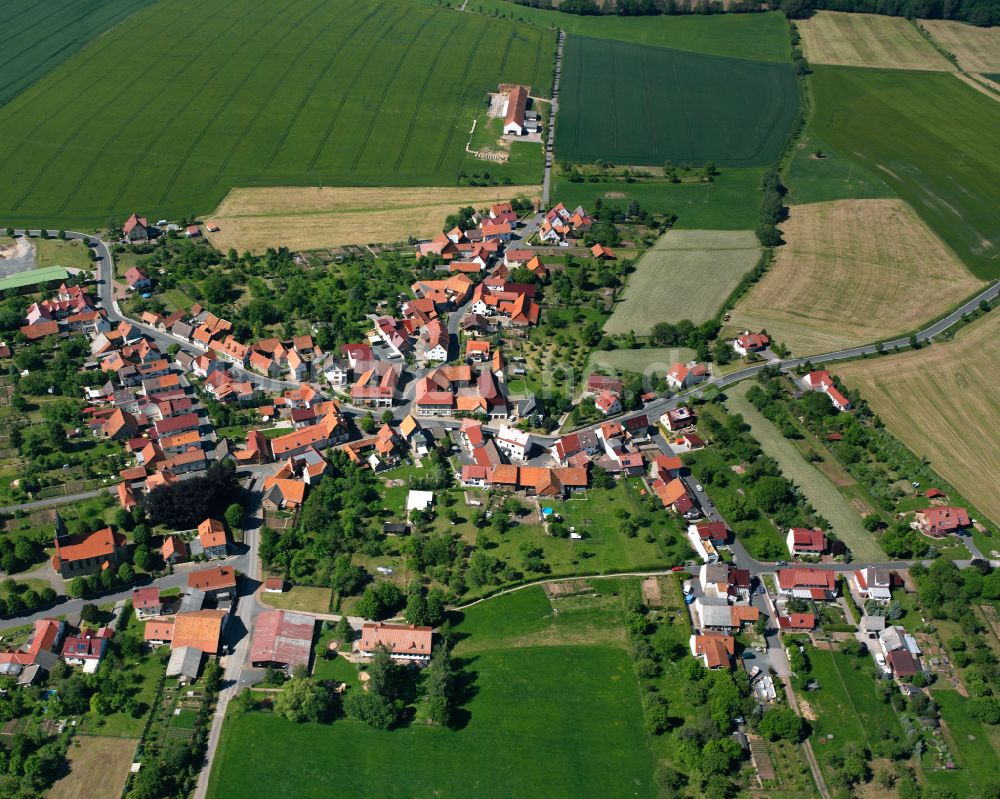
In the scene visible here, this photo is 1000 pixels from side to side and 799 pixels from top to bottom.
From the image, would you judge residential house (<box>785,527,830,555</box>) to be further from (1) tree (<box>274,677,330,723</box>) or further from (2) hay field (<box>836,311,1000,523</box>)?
(1) tree (<box>274,677,330,723</box>)

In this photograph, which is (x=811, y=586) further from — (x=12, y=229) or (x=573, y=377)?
(x=12, y=229)

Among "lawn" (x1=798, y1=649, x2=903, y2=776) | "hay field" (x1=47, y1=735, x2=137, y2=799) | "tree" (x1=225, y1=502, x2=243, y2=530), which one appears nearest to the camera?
"hay field" (x1=47, y1=735, x2=137, y2=799)

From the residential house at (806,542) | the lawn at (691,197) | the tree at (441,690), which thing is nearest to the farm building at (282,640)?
the tree at (441,690)

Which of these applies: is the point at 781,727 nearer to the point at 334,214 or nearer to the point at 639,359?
the point at 639,359

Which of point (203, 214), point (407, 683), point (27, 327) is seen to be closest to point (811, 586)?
point (407, 683)

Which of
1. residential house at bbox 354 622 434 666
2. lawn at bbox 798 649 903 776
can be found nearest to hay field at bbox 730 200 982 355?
lawn at bbox 798 649 903 776

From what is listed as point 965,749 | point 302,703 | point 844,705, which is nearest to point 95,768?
point 302,703

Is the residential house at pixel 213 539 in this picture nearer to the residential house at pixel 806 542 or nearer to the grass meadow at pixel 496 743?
the grass meadow at pixel 496 743
